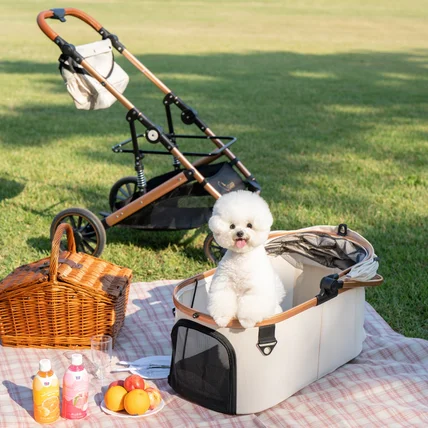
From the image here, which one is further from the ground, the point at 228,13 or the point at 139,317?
the point at 228,13

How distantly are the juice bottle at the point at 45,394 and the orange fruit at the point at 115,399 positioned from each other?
21cm

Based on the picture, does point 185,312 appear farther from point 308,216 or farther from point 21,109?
point 21,109

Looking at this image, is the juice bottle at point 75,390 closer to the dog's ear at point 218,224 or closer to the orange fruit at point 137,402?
the orange fruit at point 137,402

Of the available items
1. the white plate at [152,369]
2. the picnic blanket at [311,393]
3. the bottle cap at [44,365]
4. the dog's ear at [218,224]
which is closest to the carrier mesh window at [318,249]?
the picnic blanket at [311,393]

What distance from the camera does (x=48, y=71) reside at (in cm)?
1344

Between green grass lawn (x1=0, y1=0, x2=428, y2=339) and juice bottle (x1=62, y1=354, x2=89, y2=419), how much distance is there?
1.64 m

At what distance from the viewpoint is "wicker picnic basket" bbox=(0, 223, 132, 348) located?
11.3 feet

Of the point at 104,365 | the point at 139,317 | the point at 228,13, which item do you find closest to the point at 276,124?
the point at 139,317

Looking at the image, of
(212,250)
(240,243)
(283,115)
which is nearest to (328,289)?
(240,243)

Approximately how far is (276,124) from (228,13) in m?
18.8

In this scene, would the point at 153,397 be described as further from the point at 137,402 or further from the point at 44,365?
the point at 44,365

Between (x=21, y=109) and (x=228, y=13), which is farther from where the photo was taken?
(x=228, y=13)

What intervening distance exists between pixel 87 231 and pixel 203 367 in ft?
5.96

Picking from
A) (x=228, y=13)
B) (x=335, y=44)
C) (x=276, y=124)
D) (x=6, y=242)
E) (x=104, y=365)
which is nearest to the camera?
(x=104, y=365)
